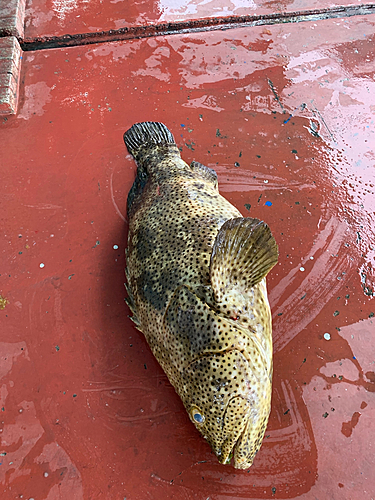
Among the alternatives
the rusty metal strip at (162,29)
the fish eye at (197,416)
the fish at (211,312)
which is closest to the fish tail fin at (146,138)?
the fish at (211,312)

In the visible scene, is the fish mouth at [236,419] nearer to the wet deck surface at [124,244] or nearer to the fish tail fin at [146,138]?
the wet deck surface at [124,244]

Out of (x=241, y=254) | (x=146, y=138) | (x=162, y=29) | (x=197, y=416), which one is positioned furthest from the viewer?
(x=162, y=29)

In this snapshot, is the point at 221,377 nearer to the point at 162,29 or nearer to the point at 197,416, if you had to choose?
the point at 197,416

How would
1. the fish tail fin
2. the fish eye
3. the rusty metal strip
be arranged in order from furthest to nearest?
the rusty metal strip
the fish tail fin
the fish eye

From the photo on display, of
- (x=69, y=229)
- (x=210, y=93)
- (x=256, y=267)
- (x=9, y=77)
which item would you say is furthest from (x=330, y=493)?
(x=9, y=77)

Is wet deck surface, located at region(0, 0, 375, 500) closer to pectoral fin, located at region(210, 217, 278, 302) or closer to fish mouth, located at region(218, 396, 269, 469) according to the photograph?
fish mouth, located at region(218, 396, 269, 469)

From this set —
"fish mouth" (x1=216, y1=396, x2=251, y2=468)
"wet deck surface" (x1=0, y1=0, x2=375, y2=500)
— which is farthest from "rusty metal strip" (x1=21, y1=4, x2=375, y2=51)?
"fish mouth" (x1=216, y1=396, x2=251, y2=468)

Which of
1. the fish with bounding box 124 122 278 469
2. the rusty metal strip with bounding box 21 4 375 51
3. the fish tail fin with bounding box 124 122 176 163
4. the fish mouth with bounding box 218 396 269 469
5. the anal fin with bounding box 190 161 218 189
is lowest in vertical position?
A: the fish mouth with bounding box 218 396 269 469

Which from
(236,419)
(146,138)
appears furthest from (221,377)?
(146,138)
